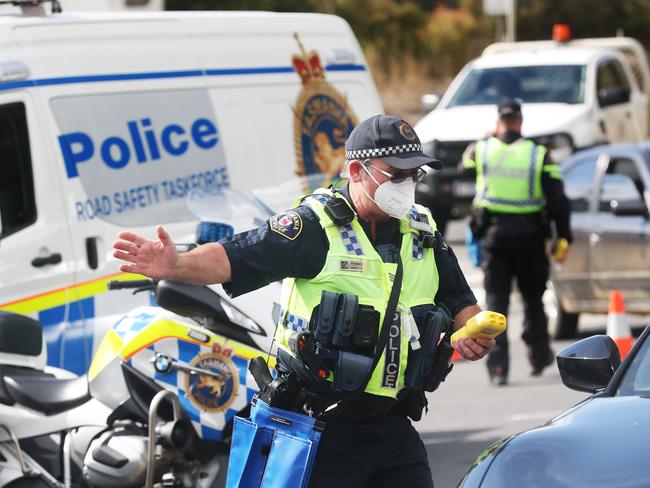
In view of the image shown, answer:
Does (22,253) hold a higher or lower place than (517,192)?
higher

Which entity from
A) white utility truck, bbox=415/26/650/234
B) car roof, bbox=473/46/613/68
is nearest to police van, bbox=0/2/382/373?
white utility truck, bbox=415/26/650/234

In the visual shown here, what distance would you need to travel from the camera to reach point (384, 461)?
14.9 feet

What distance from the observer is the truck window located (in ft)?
53.2

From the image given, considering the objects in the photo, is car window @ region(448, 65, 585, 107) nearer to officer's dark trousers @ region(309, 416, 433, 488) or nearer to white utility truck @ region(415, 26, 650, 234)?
white utility truck @ region(415, 26, 650, 234)

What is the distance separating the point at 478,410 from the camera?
9.38 m

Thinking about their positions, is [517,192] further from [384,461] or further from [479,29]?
[479,29]

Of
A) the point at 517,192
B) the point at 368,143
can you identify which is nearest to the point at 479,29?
the point at 517,192

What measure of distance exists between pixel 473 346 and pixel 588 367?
53 cm

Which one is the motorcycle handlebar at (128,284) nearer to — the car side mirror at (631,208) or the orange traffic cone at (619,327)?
the orange traffic cone at (619,327)

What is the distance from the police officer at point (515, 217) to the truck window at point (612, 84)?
245 inches

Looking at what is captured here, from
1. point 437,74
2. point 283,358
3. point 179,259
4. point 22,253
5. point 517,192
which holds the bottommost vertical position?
point 437,74

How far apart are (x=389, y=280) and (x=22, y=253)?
338 cm

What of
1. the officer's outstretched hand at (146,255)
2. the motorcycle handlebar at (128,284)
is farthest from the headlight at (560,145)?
the officer's outstretched hand at (146,255)

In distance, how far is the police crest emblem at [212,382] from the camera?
5.84 m
